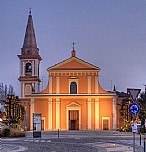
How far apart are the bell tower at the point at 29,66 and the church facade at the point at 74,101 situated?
406 centimetres

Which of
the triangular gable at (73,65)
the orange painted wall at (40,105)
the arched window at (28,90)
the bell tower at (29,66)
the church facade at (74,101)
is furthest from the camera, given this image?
the arched window at (28,90)

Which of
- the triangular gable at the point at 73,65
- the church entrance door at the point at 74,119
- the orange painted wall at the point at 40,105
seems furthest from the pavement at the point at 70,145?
the triangular gable at the point at 73,65

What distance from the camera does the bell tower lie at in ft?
235

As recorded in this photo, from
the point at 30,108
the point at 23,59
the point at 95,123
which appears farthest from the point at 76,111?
the point at 23,59

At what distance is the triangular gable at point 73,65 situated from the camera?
219 ft

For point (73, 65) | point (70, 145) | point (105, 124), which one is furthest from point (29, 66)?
point (70, 145)

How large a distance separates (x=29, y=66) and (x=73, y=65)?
9948 millimetres

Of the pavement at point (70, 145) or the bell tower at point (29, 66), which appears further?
the bell tower at point (29, 66)

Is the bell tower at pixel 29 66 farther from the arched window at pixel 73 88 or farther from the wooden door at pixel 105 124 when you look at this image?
the wooden door at pixel 105 124

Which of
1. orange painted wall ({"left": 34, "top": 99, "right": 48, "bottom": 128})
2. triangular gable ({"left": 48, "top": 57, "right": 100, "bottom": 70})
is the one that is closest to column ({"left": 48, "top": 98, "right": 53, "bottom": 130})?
orange painted wall ({"left": 34, "top": 99, "right": 48, "bottom": 128})

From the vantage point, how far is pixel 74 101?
66.1 metres

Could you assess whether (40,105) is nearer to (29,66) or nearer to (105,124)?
(29,66)

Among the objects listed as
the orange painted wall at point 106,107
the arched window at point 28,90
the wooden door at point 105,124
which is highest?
the arched window at point 28,90

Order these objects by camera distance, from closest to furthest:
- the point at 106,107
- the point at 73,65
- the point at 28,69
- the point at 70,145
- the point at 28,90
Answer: the point at 70,145 < the point at 106,107 < the point at 73,65 < the point at 28,90 < the point at 28,69
